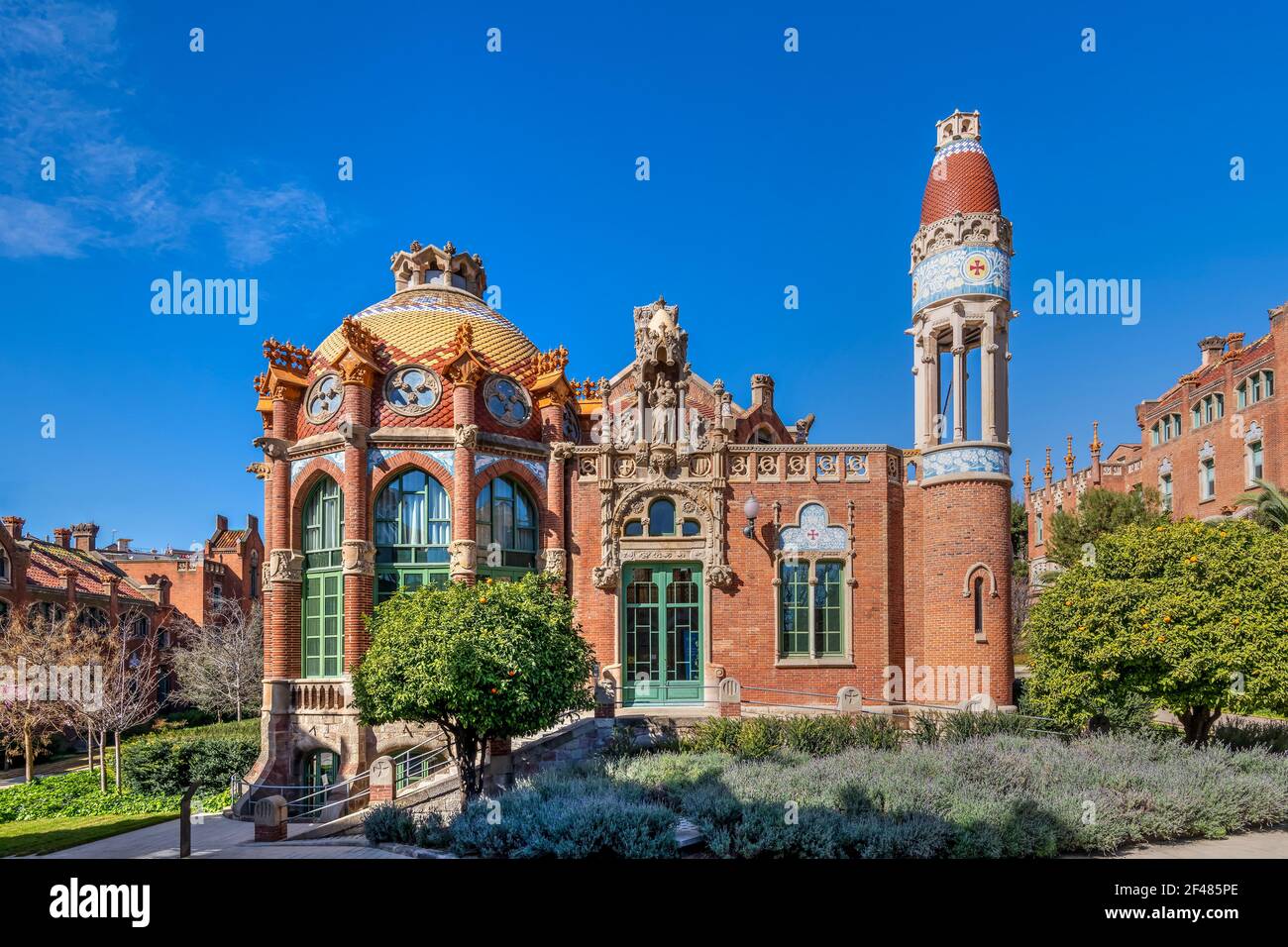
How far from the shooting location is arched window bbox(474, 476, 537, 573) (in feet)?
80.2

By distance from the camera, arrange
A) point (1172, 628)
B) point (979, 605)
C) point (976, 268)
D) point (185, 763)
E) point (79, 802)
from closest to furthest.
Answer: point (1172, 628) → point (979, 605) → point (976, 268) → point (79, 802) → point (185, 763)

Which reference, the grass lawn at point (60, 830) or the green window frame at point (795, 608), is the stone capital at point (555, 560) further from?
the grass lawn at point (60, 830)

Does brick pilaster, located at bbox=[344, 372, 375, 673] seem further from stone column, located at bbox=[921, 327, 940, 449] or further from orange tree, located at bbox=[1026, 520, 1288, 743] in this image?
orange tree, located at bbox=[1026, 520, 1288, 743]

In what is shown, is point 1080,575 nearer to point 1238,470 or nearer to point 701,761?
point 701,761

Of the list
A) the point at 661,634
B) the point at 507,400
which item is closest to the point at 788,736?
the point at 661,634

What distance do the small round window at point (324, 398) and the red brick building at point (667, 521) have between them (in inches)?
2.5

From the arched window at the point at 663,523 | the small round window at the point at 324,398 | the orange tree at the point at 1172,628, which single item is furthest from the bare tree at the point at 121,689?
the orange tree at the point at 1172,628

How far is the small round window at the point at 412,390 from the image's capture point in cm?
2441

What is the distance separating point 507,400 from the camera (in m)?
25.6

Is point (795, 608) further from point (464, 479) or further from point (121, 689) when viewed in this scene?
point (121, 689)

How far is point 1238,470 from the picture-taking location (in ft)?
133

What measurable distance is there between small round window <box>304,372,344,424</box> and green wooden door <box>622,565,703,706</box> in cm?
898

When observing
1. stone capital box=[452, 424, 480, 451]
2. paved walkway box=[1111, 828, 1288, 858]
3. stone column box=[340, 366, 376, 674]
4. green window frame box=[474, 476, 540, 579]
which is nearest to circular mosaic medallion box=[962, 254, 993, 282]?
green window frame box=[474, 476, 540, 579]

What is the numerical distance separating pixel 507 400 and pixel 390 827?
43.1 feet
